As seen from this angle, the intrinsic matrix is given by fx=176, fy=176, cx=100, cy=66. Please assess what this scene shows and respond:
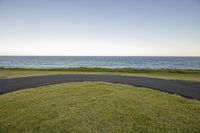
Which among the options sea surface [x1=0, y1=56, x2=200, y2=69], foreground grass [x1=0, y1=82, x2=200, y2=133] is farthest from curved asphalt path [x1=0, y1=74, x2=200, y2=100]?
sea surface [x1=0, y1=56, x2=200, y2=69]

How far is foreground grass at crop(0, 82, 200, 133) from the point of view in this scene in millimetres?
4488

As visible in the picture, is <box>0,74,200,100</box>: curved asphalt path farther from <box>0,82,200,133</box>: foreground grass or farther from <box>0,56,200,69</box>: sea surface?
<box>0,56,200,69</box>: sea surface

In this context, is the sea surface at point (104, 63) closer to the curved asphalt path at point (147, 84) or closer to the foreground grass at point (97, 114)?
the curved asphalt path at point (147, 84)

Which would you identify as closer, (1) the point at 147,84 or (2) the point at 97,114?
(2) the point at 97,114

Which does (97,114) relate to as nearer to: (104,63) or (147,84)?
(147,84)

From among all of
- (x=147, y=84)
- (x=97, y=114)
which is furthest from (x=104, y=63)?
(x=97, y=114)

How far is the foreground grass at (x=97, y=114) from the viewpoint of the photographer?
177 inches

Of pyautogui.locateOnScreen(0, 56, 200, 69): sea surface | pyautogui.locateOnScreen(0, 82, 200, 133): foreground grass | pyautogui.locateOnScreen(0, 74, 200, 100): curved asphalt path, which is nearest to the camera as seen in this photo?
pyautogui.locateOnScreen(0, 82, 200, 133): foreground grass

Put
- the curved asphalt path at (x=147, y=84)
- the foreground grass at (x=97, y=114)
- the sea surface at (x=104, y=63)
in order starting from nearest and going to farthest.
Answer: the foreground grass at (x=97, y=114), the curved asphalt path at (x=147, y=84), the sea surface at (x=104, y=63)

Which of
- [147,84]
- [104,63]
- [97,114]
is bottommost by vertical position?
[104,63]

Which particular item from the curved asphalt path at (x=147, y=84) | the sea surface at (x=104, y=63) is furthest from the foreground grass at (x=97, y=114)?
the sea surface at (x=104, y=63)

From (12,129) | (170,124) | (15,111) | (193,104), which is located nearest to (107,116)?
(170,124)

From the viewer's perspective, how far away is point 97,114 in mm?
5254

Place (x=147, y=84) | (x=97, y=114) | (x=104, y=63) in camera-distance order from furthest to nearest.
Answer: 1. (x=104, y=63)
2. (x=147, y=84)
3. (x=97, y=114)
